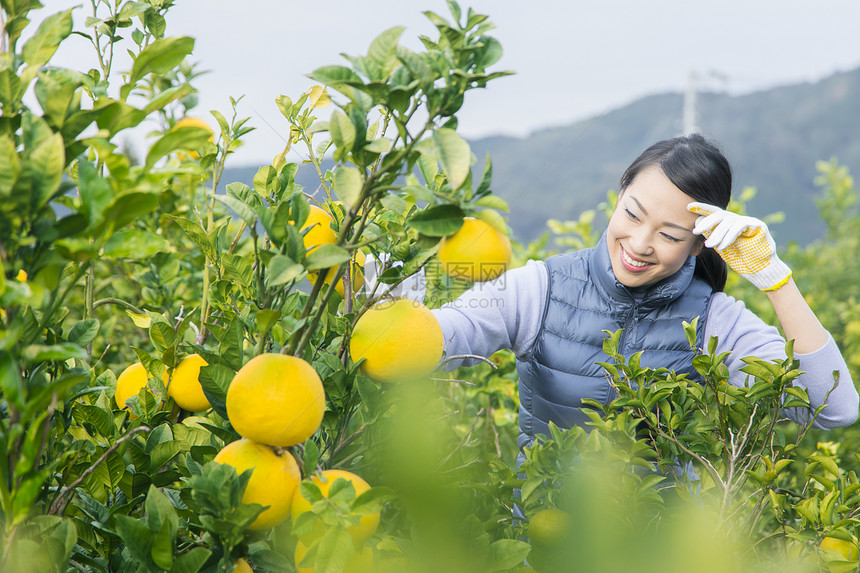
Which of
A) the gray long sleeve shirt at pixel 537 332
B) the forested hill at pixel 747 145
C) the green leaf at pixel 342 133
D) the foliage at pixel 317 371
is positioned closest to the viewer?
the foliage at pixel 317 371

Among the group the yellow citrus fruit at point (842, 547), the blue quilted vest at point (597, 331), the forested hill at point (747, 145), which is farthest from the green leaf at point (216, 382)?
the forested hill at point (747, 145)

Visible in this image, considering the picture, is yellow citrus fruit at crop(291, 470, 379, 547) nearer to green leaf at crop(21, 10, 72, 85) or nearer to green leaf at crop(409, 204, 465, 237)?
green leaf at crop(409, 204, 465, 237)

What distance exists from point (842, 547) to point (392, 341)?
2.16ft

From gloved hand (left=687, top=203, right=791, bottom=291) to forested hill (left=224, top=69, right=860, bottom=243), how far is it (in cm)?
1108

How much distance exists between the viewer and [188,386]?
0.81 metres

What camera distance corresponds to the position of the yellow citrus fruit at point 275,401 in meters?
0.53

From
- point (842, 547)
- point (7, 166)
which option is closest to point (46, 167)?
point (7, 166)

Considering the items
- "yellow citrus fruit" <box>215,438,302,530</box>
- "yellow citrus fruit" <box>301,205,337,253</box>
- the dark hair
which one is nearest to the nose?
the dark hair

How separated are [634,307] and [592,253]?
0.17 m

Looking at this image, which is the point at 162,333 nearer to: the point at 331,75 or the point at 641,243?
the point at 331,75

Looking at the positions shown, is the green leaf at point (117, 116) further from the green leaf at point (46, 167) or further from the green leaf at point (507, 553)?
the green leaf at point (507, 553)

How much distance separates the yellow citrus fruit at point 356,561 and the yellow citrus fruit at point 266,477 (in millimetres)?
32

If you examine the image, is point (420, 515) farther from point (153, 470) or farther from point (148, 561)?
point (153, 470)

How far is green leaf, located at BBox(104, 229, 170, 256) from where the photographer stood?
1.48ft
